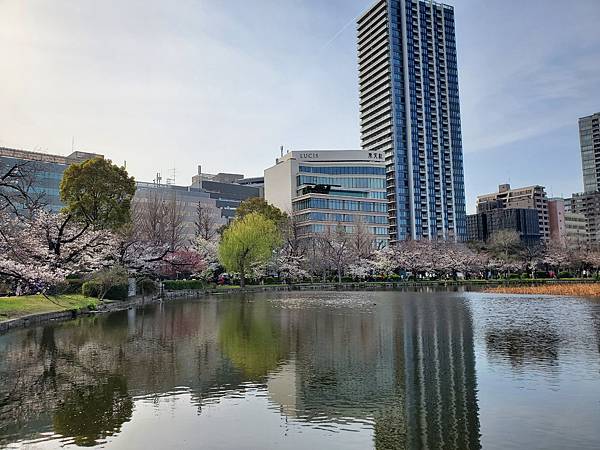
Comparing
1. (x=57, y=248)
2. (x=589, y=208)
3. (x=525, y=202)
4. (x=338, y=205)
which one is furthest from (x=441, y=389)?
(x=589, y=208)

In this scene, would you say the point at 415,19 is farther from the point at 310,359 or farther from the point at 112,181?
the point at 310,359

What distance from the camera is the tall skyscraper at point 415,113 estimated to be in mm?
136375

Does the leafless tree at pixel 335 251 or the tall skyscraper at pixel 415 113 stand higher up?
the tall skyscraper at pixel 415 113

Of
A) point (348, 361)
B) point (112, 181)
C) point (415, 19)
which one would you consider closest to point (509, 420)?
point (348, 361)

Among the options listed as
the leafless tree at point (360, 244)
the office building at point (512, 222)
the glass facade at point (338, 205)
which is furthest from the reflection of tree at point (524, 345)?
the office building at point (512, 222)

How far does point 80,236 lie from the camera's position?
35.3 meters

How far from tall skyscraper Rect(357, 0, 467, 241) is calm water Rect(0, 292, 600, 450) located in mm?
118737

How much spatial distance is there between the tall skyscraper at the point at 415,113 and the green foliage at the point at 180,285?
8552cm

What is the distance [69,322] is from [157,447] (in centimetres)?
2031

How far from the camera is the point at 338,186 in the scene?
107375 millimetres

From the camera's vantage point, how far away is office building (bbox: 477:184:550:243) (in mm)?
164750

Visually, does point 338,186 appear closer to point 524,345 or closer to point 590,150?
point 524,345

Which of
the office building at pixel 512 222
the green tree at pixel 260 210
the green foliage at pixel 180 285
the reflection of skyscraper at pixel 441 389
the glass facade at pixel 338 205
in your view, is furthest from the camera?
the office building at pixel 512 222

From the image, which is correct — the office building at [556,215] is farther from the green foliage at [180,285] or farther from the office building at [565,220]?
the green foliage at [180,285]
